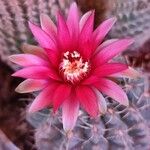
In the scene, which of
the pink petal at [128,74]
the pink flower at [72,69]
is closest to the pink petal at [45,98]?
the pink flower at [72,69]

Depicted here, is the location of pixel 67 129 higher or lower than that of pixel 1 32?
lower

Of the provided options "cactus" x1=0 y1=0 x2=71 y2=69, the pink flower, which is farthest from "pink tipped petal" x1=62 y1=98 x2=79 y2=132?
"cactus" x1=0 y1=0 x2=71 y2=69

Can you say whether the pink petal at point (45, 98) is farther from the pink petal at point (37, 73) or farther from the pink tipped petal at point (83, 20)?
the pink tipped petal at point (83, 20)

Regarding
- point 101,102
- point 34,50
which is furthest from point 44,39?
point 101,102

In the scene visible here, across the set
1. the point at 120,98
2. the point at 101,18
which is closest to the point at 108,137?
the point at 120,98

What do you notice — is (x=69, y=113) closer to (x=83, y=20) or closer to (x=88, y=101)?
(x=88, y=101)

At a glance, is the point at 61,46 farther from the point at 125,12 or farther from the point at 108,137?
the point at 125,12

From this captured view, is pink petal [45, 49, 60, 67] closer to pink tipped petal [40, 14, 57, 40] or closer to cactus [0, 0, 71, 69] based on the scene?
pink tipped petal [40, 14, 57, 40]
